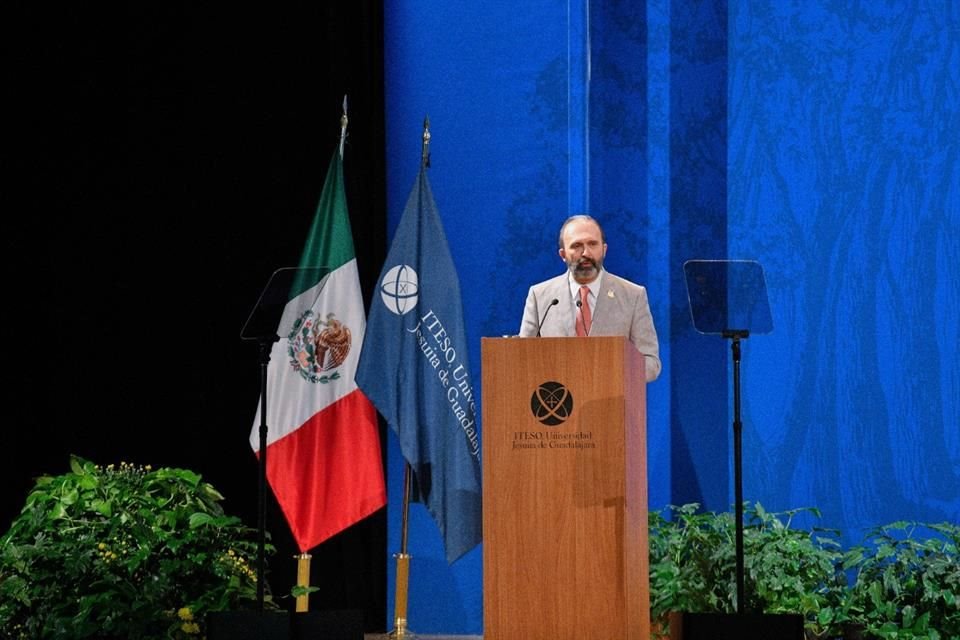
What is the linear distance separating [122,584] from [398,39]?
2.82 m

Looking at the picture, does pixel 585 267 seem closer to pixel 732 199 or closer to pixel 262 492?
pixel 732 199

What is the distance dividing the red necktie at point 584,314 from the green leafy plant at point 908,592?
1.41 meters

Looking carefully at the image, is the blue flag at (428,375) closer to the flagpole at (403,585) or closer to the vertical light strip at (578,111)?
the flagpole at (403,585)

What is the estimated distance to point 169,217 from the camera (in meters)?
5.13

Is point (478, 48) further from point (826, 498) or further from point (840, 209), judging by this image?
point (826, 498)

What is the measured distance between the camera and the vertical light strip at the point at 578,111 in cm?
535

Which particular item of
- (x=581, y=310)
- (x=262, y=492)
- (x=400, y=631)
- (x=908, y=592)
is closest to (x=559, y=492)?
(x=262, y=492)

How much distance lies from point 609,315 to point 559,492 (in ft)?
3.98

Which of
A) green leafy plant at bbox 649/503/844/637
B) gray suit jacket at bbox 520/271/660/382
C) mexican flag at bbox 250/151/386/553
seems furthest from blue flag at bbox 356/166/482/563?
green leafy plant at bbox 649/503/844/637

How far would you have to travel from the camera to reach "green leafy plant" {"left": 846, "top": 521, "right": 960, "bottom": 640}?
421 centimetres

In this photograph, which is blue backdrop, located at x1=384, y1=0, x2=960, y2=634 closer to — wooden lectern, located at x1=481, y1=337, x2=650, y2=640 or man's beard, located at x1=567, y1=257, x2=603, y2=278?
man's beard, located at x1=567, y1=257, x2=603, y2=278

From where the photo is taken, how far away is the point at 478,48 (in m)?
5.43

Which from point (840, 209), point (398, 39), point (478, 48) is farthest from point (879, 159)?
point (398, 39)

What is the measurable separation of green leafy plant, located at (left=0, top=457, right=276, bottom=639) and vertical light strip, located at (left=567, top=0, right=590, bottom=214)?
216 cm
